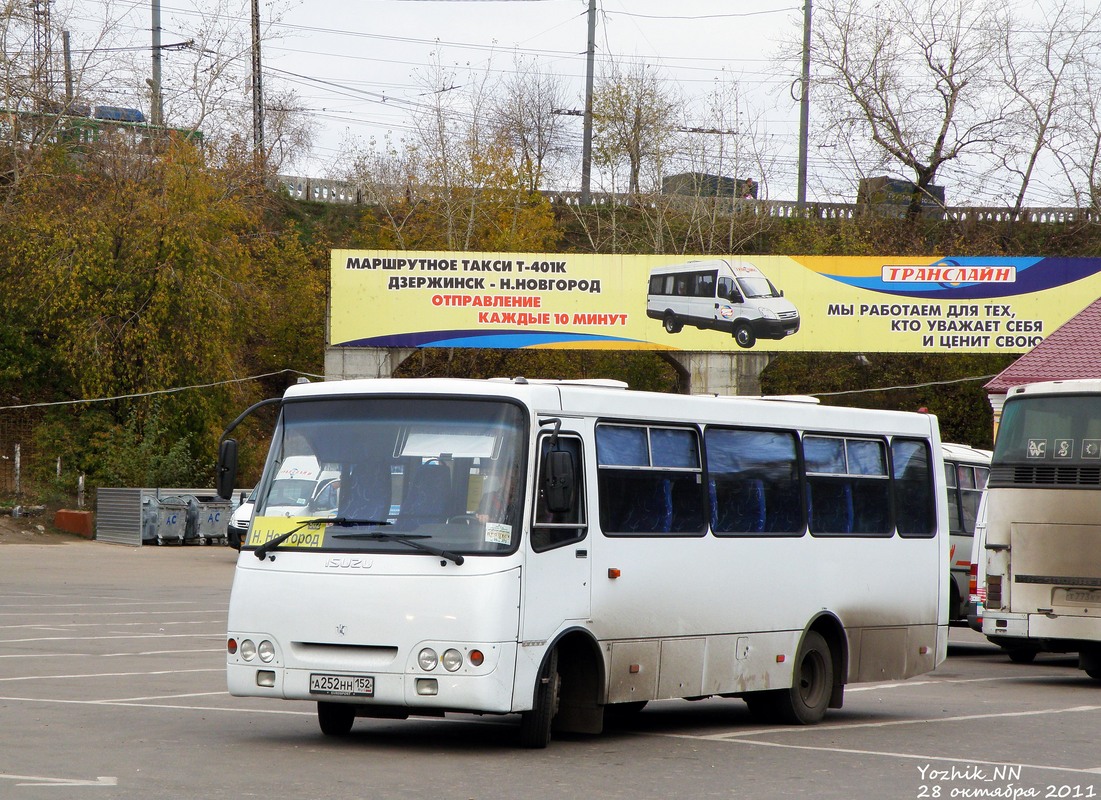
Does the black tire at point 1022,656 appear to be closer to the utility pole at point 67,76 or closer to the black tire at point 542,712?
the black tire at point 542,712

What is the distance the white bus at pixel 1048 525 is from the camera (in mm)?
17125

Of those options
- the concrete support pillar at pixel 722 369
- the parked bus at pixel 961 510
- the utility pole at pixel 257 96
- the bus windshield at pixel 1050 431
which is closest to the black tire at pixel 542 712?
the bus windshield at pixel 1050 431

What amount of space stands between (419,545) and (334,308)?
31.7 metres

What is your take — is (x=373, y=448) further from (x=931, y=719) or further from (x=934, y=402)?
(x=934, y=402)

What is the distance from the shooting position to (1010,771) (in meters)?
9.52

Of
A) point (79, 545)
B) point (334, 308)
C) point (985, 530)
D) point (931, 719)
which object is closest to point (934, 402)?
point (334, 308)

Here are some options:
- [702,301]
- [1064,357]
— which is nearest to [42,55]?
[702,301]

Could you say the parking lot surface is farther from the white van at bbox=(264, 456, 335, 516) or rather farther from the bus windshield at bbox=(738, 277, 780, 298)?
the bus windshield at bbox=(738, 277, 780, 298)

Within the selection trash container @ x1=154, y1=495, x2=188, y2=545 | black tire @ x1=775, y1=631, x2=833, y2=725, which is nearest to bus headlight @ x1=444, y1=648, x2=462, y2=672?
black tire @ x1=775, y1=631, x2=833, y2=725

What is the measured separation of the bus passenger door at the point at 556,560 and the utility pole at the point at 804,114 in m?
54.9

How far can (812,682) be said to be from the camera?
41.1ft

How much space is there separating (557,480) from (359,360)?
31.7 metres

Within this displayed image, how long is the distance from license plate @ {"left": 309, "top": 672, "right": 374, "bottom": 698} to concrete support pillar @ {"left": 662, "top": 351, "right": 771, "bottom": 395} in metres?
32.0

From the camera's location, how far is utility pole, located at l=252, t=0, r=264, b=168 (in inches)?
2302
